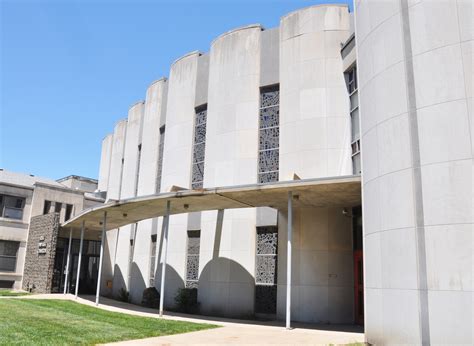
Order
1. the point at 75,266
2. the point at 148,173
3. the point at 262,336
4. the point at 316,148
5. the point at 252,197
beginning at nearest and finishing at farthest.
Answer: the point at 262,336 → the point at 252,197 → the point at 316,148 → the point at 148,173 → the point at 75,266

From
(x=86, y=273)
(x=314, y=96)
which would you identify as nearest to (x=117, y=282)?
(x=86, y=273)

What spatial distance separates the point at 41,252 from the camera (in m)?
27.1

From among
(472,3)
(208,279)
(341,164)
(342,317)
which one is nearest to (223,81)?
(341,164)

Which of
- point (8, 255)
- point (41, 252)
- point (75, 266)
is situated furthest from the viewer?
point (75, 266)

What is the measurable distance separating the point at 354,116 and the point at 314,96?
1927 millimetres

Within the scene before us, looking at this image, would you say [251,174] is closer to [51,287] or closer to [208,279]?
[208,279]

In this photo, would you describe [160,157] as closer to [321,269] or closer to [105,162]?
[321,269]

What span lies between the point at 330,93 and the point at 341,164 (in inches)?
114

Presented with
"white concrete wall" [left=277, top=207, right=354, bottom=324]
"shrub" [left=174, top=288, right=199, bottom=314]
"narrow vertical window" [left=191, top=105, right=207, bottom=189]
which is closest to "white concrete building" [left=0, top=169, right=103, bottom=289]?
"narrow vertical window" [left=191, top=105, right=207, bottom=189]

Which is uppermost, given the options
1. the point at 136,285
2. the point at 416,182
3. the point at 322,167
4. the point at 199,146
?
the point at 199,146

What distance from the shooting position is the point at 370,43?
1138 cm

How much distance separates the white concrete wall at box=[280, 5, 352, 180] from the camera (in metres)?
17.0

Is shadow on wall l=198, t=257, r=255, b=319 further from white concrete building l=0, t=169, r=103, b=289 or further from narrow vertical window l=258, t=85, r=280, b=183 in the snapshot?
white concrete building l=0, t=169, r=103, b=289

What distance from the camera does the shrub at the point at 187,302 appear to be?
62.1 feet
